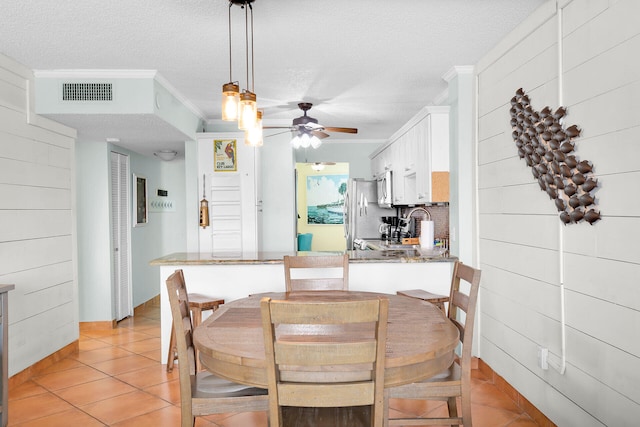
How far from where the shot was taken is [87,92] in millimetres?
A: 3586

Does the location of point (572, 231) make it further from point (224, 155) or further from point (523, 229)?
point (224, 155)

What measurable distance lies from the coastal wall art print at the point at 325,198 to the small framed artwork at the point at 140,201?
3559mm

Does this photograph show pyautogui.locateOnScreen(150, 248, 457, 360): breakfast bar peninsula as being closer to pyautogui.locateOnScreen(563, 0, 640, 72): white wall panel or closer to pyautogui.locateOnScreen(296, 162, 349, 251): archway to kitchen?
pyautogui.locateOnScreen(563, 0, 640, 72): white wall panel

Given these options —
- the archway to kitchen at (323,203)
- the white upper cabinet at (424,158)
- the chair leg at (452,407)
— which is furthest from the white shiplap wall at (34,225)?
the archway to kitchen at (323,203)

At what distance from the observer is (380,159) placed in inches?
240

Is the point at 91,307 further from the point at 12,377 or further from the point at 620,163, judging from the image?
the point at 620,163

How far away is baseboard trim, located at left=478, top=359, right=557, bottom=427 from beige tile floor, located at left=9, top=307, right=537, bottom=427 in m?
0.04

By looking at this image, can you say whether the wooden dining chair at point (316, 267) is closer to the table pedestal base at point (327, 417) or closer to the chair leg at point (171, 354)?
the table pedestal base at point (327, 417)

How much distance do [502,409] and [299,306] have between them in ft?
6.97

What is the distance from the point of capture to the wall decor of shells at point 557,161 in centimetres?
210

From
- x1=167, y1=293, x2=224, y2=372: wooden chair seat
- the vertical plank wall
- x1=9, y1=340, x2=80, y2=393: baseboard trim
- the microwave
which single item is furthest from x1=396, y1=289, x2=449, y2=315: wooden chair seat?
x1=9, y1=340, x2=80, y2=393: baseboard trim

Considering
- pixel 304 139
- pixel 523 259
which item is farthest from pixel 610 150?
pixel 304 139

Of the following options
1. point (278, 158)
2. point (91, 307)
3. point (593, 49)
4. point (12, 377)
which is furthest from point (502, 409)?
point (91, 307)

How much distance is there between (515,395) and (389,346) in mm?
1786
